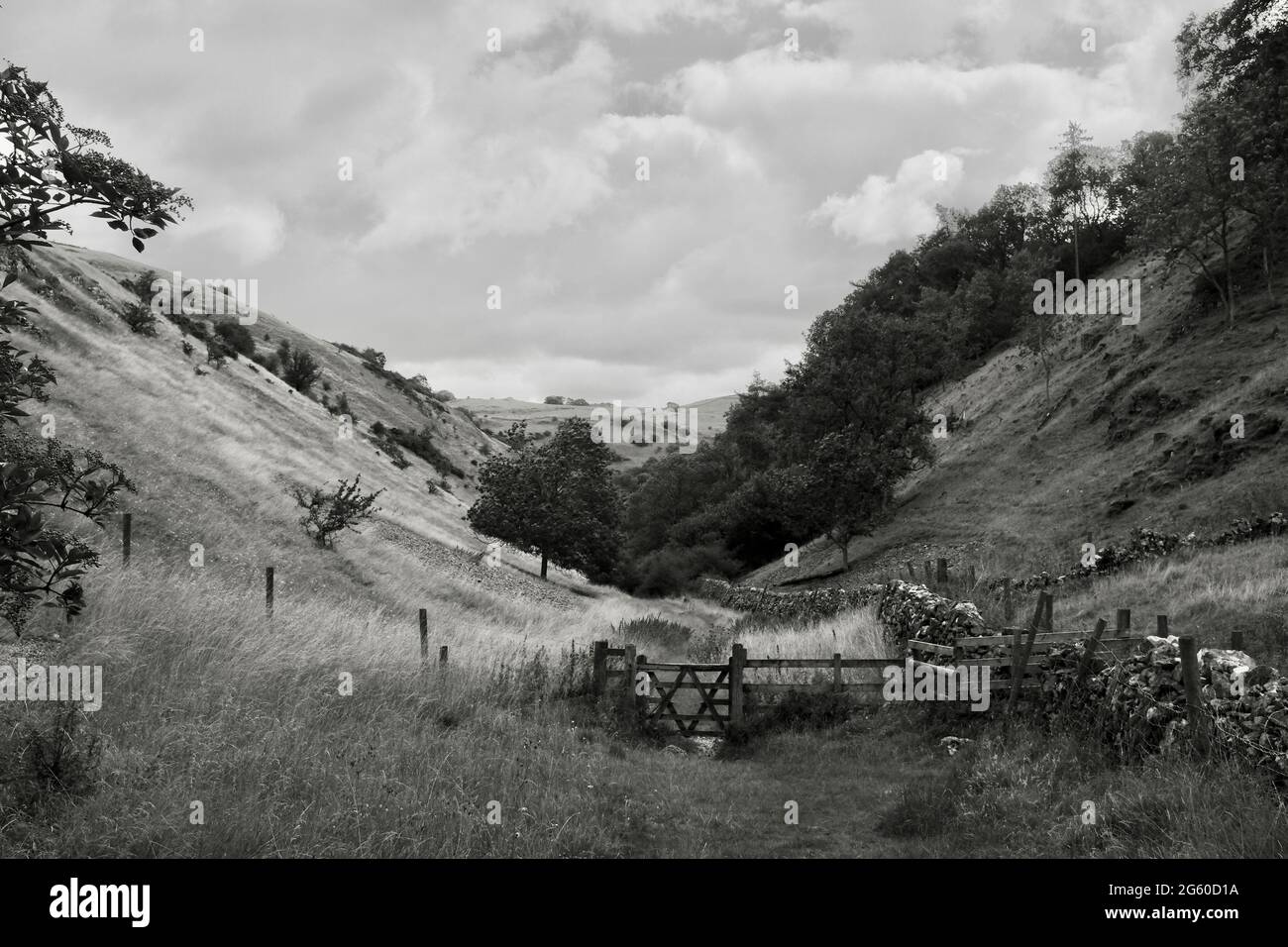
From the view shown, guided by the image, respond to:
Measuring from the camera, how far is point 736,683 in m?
14.4

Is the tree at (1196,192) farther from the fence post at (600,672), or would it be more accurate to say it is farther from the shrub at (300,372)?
the shrub at (300,372)

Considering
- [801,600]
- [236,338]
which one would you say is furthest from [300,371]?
[801,600]

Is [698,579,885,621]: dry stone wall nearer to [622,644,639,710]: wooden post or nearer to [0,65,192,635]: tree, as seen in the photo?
[622,644,639,710]: wooden post

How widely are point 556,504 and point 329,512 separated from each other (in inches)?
729

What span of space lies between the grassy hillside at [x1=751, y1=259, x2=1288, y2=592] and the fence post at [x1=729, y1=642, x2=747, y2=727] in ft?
52.4

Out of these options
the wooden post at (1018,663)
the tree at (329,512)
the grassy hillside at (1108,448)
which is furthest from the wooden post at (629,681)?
the grassy hillside at (1108,448)

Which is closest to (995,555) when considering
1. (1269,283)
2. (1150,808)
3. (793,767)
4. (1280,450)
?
(1280,450)

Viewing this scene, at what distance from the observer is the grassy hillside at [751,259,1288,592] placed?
27172mm

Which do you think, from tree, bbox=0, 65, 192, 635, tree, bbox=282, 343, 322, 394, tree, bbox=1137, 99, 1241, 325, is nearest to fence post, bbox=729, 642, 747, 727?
tree, bbox=0, 65, 192, 635

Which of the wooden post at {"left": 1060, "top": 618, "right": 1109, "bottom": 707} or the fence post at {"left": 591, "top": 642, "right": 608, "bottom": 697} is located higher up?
the wooden post at {"left": 1060, "top": 618, "right": 1109, "bottom": 707}

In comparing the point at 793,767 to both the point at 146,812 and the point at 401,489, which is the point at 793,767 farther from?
the point at 401,489

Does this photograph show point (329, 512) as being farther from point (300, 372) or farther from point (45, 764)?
point (300, 372)

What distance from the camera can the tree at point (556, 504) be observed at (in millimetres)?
44000

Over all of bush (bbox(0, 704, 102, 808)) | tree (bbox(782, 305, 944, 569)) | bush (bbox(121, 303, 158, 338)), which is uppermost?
bush (bbox(121, 303, 158, 338))
